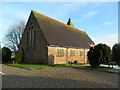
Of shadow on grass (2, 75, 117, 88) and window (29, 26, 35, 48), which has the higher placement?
window (29, 26, 35, 48)

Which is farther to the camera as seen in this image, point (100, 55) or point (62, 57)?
point (62, 57)

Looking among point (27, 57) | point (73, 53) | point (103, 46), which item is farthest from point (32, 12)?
point (103, 46)

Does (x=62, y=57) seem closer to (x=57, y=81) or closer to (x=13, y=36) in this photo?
(x=57, y=81)

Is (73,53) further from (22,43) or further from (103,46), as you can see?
(22,43)

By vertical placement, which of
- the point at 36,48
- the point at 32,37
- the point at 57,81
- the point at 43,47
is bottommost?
the point at 57,81

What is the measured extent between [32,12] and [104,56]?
59.1ft

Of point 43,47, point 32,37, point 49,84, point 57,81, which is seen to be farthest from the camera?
point 32,37

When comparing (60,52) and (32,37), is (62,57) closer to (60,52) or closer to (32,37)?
(60,52)

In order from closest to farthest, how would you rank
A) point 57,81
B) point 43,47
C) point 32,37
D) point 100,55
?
point 57,81 < point 100,55 < point 43,47 < point 32,37

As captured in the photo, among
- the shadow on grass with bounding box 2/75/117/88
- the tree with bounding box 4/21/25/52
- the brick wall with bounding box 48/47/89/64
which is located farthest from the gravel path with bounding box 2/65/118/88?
the tree with bounding box 4/21/25/52

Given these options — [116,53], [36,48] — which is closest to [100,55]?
[116,53]

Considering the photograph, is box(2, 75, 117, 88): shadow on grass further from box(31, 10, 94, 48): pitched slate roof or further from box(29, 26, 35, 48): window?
box(29, 26, 35, 48): window

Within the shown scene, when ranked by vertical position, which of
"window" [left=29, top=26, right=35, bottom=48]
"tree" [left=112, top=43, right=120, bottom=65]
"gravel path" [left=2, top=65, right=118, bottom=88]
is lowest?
"gravel path" [left=2, top=65, right=118, bottom=88]

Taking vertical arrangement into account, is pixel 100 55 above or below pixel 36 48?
below
